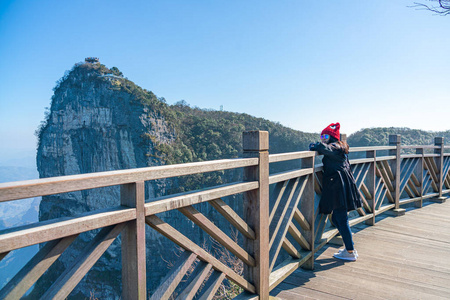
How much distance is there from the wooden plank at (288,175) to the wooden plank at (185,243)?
0.70 meters

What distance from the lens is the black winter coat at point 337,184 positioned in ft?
9.25

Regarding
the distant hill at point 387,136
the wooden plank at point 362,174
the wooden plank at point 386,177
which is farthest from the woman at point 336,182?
the distant hill at point 387,136

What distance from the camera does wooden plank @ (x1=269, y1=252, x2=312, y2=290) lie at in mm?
2273

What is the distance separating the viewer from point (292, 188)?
8.14 feet

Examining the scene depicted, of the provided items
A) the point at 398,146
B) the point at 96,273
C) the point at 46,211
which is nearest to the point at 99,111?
the point at 46,211

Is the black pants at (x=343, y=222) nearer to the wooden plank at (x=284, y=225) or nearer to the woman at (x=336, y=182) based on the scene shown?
the woman at (x=336, y=182)

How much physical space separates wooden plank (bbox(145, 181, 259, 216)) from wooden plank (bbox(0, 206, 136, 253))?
0.35ft

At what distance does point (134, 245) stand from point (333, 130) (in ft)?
7.47

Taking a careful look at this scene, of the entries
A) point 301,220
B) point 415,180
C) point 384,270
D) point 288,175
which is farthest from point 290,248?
point 415,180

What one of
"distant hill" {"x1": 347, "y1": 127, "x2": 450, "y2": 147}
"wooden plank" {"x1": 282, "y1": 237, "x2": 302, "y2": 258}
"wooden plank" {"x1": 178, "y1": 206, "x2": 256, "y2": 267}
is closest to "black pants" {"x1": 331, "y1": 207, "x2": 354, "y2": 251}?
"wooden plank" {"x1": 282, "y1": 237, "x2": 302, "y2": 258}

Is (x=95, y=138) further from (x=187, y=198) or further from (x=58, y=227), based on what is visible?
(x=58, y=227)

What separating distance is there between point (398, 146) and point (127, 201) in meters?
4.71

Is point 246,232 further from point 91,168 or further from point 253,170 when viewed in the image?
point 91,168

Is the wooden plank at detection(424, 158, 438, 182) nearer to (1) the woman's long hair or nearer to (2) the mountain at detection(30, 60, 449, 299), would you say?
(1) the woman's long hair
